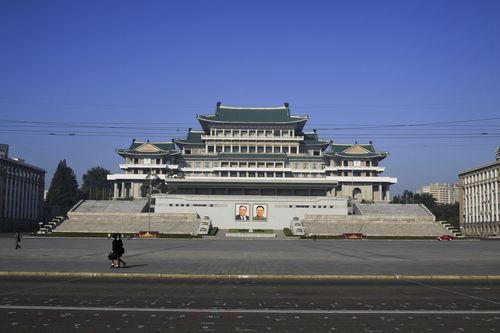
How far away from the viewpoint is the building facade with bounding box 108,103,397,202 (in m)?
85.2

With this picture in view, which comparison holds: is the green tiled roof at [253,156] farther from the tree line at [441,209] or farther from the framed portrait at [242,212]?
the tree line at [441,209]

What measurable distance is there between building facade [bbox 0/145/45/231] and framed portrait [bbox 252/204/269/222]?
120ft

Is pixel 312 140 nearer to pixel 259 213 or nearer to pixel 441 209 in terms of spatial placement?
pixel 259 213

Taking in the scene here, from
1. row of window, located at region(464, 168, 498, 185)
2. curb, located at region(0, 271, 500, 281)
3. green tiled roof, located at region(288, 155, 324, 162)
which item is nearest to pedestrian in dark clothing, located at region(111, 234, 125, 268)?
curb, located at region(0, 271, 500, 281)

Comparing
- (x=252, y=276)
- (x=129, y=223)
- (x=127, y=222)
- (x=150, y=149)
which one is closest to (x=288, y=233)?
(x=129, y=223)

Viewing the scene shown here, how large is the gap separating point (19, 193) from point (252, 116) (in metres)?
41.1

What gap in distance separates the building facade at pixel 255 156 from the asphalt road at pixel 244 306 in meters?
63.8

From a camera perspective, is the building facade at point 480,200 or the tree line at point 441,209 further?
the tree line at point 441,209

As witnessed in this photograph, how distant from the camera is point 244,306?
10.2m

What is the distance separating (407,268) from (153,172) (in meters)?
76.8

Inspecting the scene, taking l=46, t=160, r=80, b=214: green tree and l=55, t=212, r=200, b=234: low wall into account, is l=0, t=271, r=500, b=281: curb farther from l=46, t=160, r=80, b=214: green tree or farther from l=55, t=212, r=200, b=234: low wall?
l=46, t=160, r=80, b=214: green tree

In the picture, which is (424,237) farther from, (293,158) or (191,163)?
(191,163)

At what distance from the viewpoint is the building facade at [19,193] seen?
7681 cm

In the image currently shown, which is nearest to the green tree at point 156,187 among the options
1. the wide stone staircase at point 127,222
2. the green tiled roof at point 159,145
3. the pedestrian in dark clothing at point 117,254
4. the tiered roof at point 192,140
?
the tiered roof at point 192,140
